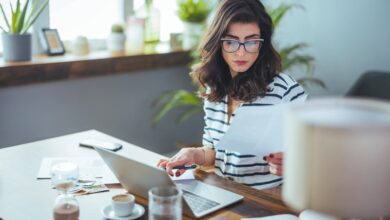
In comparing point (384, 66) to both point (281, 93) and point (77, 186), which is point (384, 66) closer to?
point (281, 93)

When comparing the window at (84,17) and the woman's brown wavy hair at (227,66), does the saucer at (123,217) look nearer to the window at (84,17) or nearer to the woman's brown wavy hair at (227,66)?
the woman's brown wavy hair at (227,66)

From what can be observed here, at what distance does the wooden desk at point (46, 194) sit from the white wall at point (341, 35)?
5.21 ft

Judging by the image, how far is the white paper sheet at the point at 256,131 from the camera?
1507mm

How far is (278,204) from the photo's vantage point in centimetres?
141

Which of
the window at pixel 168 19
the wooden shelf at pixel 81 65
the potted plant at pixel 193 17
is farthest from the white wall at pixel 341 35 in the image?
the wooden shelf at pixel 81 65

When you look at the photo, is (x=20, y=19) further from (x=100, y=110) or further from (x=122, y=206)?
(x=122, y=206)

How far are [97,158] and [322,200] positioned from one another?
1.07 m

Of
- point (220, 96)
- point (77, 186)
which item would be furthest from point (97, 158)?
point (220, 96)

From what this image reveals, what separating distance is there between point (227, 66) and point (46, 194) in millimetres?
841

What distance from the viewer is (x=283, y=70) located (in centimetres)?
305

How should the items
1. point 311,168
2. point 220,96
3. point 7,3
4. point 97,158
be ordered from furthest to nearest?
point 7,3 < point 220,96 < point 97,158 < point 311,168

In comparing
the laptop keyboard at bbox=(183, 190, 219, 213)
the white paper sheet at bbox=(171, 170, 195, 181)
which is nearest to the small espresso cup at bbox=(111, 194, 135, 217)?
the laptop keyboard at bbox=(183, 190, 219, 213)

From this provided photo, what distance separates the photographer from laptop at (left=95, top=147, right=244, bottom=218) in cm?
129

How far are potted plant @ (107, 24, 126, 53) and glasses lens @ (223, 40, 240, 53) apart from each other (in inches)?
55.1
